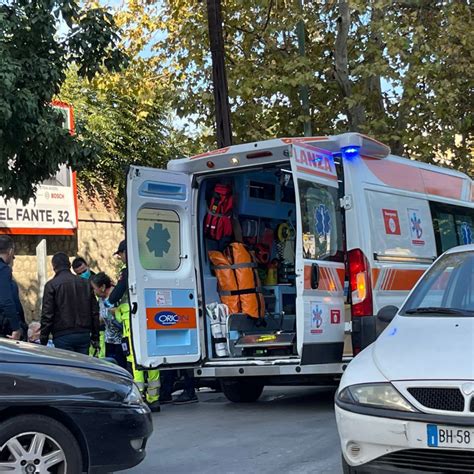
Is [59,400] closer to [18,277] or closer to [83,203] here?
[18,277]

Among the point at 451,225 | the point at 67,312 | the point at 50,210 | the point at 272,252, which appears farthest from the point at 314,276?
the point at 50,210

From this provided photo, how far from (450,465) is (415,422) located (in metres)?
0.28

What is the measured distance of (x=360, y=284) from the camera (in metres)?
7.83

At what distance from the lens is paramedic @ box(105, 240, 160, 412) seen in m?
8.39

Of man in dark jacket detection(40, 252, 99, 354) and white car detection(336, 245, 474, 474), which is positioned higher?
man in dark jacket detection(40, 252, 99, 354)

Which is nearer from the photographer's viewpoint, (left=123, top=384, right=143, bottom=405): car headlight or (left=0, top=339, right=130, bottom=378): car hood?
(left=0, top=339, right=130, bottom=378): car hood

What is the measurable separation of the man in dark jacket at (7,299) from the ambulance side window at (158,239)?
4.69ft

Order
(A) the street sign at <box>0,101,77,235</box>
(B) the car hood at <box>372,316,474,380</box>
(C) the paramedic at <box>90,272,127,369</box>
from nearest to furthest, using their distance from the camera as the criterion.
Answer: (B) the car hood at <box>372,316,474,380</box>, (C) the paramedic at <box>90,272,127,369</box>, (A) the street sign at <box>0,101,77,235</box>

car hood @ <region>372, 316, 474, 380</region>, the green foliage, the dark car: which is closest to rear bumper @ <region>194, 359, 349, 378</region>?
car hood @ <region>372, 316, 474, 380</region>

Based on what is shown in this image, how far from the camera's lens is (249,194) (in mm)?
9172

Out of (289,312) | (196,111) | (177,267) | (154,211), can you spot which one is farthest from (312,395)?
(196,111)

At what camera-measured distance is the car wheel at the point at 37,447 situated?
182 inches

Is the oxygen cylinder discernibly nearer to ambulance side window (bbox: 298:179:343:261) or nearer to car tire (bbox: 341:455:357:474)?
ambulance side window (bbox: 298:179:343:261)

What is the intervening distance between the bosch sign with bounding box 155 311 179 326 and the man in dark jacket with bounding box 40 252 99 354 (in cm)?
93
